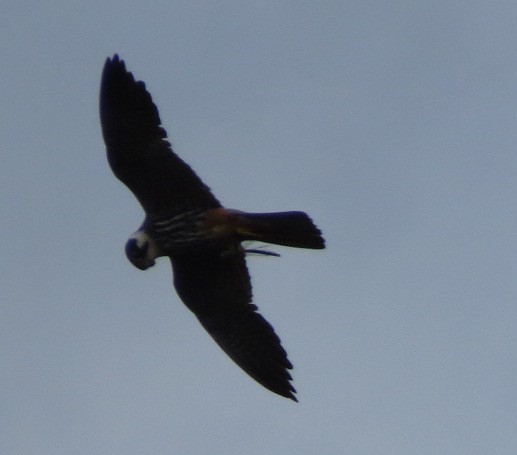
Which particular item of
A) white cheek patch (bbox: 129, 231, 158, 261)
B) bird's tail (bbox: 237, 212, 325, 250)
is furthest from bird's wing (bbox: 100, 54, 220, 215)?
bird's tail (bbox: 237, 212, 325, 250)

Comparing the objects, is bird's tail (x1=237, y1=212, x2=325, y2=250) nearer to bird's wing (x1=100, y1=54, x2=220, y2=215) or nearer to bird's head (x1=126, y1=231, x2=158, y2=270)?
bird's wing (x1=100, y1=54, x2=220, y2=215)

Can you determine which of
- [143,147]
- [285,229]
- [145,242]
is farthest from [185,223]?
[285,229]

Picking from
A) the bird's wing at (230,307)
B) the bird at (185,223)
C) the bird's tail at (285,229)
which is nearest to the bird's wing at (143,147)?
the bird at (185,223)

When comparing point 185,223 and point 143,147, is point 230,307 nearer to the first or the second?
point 185,223

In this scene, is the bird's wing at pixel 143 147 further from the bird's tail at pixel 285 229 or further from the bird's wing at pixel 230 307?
the bird's wing at pixel 230 307

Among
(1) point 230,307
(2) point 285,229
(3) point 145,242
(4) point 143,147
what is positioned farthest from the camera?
(1) point 230,307

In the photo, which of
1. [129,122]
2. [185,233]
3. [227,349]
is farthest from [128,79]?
[227,349]

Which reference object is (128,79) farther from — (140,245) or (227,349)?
Result: (227,349)
